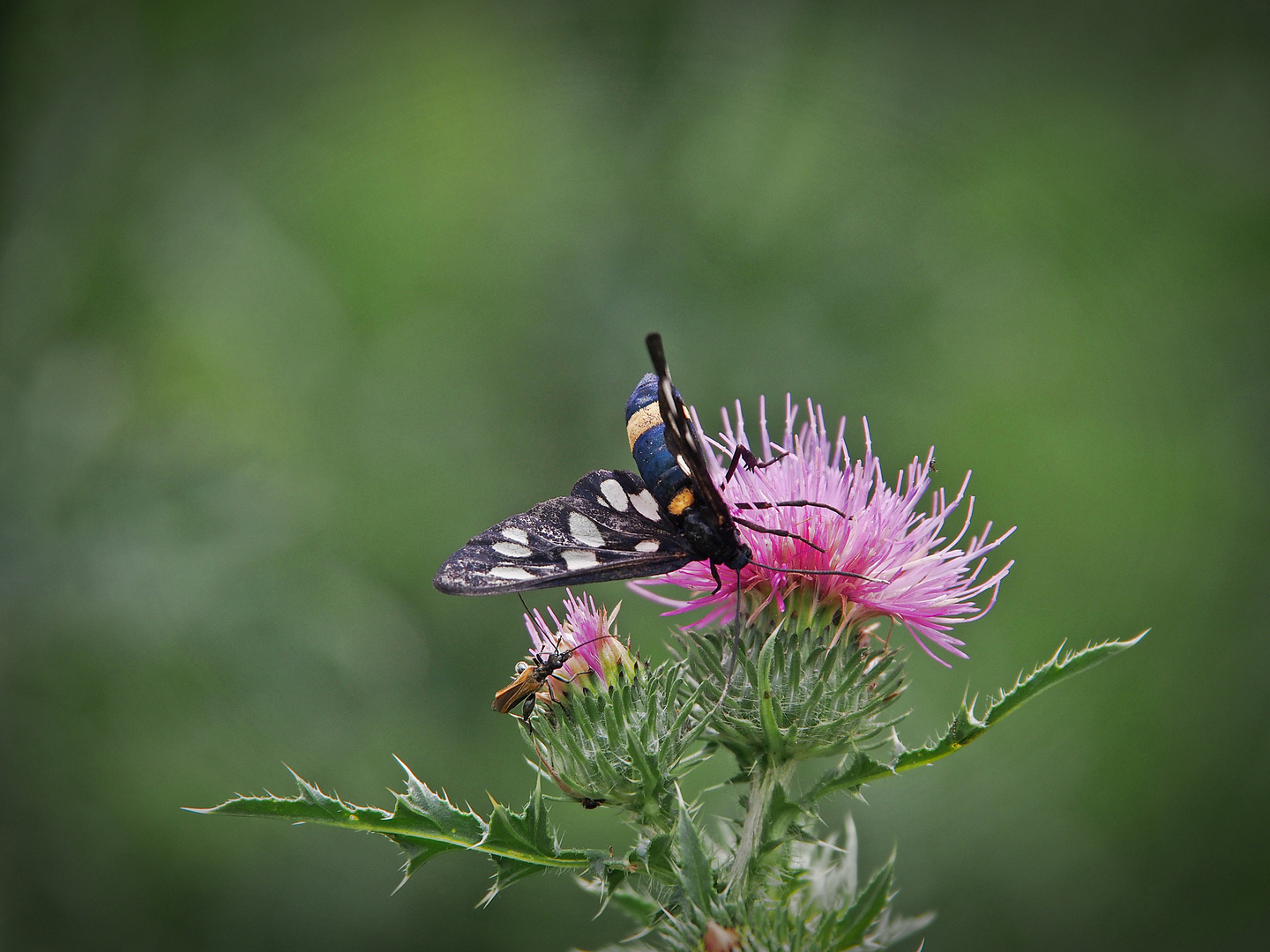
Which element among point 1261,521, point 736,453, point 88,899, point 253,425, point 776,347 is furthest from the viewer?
point 1261,521

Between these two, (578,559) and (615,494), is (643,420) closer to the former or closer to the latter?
(615,494)

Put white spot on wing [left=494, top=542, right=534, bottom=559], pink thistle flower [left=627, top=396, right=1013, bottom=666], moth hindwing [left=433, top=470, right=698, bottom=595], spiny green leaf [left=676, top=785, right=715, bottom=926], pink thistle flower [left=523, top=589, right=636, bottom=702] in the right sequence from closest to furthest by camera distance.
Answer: spiny green leaf [left=676, top=785, right=715, bottom=926], moth hindwing [left=433, top=470, right=698, bottom=595], white spot on wing [left=494, top=542, right=534, bottom=559], pink thistle flower [left=523, top=589, right=636, bottom=702], pink thistle flower [left=627, top=396, right=1013, bottom=666]

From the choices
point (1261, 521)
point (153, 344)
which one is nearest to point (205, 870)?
point (153, 344)

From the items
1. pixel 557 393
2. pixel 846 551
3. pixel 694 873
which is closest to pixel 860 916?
pixel 694 873

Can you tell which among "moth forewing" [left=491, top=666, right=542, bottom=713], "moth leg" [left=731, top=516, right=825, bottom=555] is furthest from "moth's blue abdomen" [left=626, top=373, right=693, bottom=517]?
"moth forewing" [left=491, top=666, right=542, bottom=713]

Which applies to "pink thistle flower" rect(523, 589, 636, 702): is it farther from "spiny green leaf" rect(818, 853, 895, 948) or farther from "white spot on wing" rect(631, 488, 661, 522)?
"spiny green leaf" rect(818, 853, 895, 948)

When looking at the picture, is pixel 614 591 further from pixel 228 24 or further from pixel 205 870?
pixel 228 24

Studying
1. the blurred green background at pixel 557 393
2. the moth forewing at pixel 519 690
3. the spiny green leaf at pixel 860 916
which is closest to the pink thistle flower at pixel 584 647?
the moth forewing at pixel 519 690
